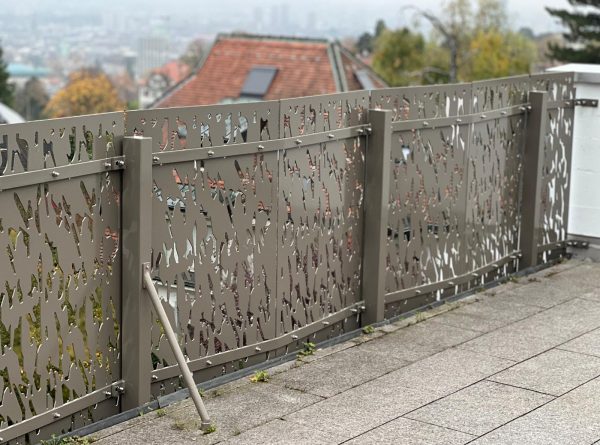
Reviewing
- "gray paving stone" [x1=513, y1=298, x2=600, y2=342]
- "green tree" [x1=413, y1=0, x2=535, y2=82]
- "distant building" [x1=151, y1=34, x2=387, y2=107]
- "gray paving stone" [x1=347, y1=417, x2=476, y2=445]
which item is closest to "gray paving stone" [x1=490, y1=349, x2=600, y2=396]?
"gray paving stone" [x1=513, y1=298, x2=600, y2=342]

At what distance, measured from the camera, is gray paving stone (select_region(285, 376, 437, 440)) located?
4836 millimetres

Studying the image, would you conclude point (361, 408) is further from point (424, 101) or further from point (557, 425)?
point (424, 101)

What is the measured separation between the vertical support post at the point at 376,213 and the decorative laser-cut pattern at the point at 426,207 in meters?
0.16

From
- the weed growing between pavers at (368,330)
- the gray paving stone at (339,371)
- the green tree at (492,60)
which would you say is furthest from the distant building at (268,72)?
the gray paving stone at (339,371)

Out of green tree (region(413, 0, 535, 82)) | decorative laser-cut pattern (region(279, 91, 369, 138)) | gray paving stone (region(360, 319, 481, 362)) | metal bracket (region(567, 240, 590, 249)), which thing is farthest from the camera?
green tree (region(413, 0, 535, 82))

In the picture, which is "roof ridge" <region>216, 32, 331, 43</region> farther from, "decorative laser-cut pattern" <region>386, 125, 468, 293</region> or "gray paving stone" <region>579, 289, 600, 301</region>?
"decorative laser-cut pattern" <region>386, 125, 468, 293</region>

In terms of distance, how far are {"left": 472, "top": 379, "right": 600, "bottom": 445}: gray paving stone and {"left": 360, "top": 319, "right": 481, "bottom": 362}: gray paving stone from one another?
101 cm

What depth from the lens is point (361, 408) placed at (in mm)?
5090

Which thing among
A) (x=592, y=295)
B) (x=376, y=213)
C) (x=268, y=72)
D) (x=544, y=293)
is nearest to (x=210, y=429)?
(x=376, y=213)

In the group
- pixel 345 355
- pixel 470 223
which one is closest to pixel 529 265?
pixel 470 223

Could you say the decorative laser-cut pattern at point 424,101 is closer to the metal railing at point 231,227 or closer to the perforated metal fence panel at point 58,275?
the metal railing at point 231,227

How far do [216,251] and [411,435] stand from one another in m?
1.34

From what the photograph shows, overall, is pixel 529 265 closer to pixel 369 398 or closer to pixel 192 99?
pixel 369 398

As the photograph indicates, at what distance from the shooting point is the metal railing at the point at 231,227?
4.38 meters
